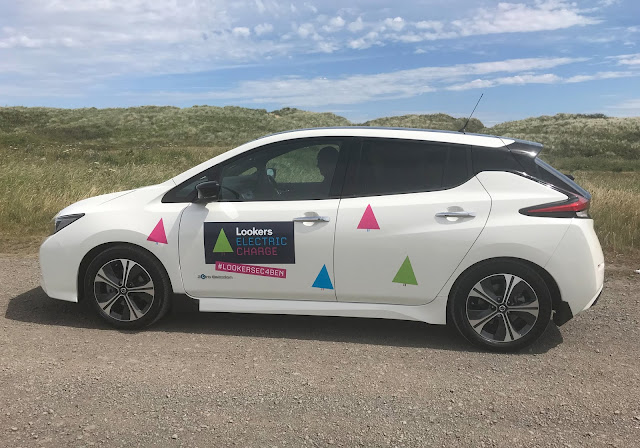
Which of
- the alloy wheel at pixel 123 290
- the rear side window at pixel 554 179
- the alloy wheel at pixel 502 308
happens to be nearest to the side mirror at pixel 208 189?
the alloy wheel at pixel 123 290

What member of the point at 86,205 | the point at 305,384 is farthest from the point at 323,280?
the point at 86,205

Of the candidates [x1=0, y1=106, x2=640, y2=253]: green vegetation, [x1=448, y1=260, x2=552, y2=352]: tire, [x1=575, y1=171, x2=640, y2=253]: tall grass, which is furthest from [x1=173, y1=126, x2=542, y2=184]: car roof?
[x1=575, y1=171, x2=640, y2=253]: tall grass

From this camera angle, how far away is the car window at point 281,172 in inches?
172

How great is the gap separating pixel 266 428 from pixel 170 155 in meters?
26.5

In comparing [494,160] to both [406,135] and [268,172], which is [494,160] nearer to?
[406,135]

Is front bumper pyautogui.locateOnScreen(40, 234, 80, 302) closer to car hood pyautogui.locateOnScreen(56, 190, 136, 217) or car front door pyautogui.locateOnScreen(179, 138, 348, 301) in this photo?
car hood pyautogui.locateOnScreen(56, 190, 136, 217)

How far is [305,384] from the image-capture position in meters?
3.58

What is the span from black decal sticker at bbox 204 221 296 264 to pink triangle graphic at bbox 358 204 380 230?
0.56 meters

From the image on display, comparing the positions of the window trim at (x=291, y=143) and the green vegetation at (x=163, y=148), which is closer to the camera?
the window trim at (x=291, y=143)

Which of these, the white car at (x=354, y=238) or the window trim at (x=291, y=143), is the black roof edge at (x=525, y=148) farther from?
the window trim at (x=291, y=143)

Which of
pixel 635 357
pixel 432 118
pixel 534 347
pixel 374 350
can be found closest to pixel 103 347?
pixel 374 350

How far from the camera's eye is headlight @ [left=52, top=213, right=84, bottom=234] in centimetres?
457

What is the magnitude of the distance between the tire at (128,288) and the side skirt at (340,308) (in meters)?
0.41

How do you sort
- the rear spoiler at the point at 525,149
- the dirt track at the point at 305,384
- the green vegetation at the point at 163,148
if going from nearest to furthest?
the dirt track at the point at 305,384, the rear spoiler at the point at 525,149, the green vegetation at the point at 163,148
